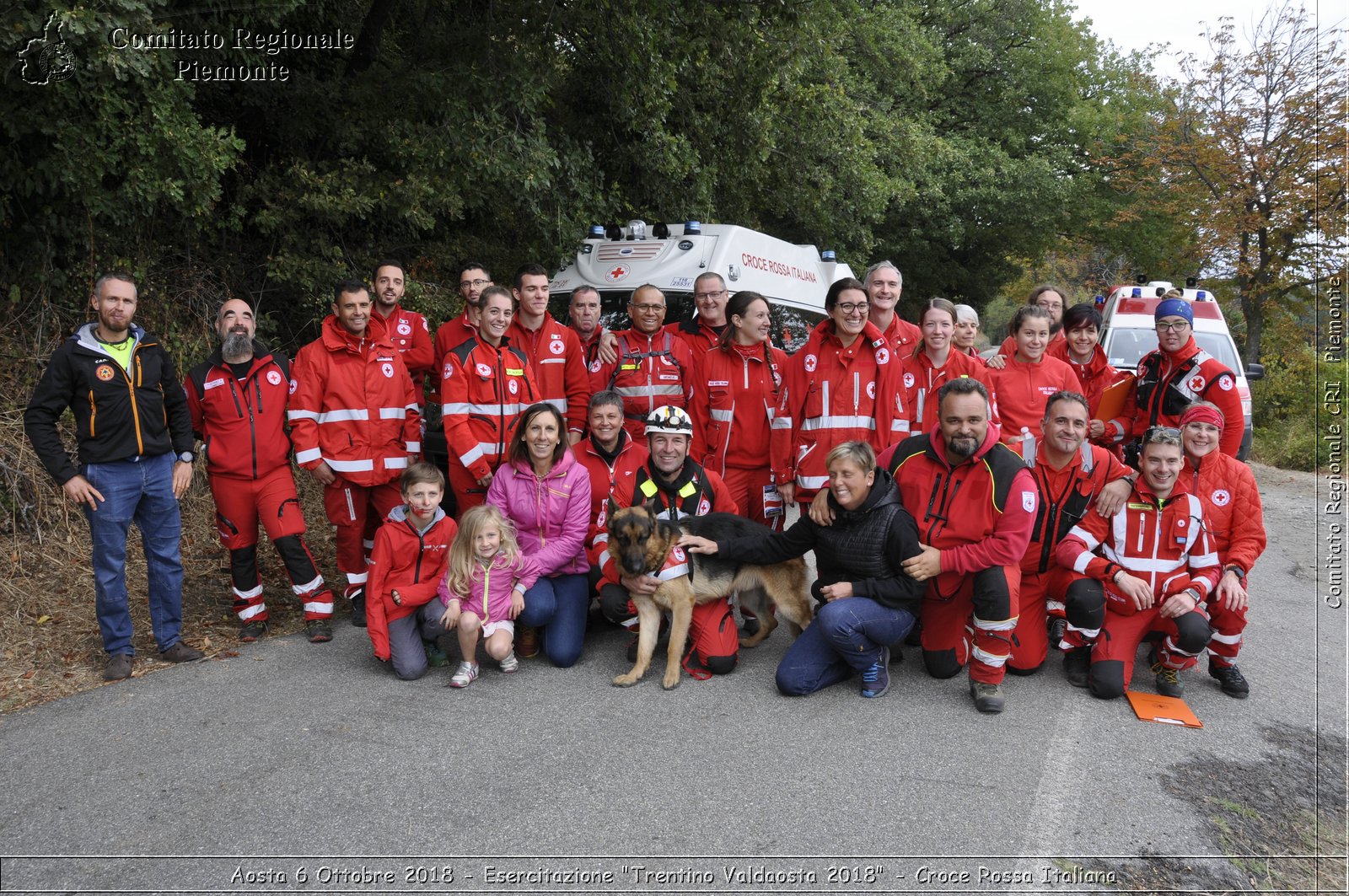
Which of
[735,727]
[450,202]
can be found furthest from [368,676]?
[450,202]

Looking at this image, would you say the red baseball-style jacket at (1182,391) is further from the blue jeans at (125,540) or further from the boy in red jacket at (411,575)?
the blue jeans at (125,540)

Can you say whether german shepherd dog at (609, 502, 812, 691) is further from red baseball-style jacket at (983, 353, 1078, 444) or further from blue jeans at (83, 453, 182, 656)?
blue jeans at (83, 453, 182, 656)

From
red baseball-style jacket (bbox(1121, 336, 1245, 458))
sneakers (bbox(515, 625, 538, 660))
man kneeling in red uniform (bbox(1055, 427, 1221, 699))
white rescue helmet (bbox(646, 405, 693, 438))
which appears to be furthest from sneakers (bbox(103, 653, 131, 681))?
red baseball-style jacket (bbox(1121, 336, 1245, 458))

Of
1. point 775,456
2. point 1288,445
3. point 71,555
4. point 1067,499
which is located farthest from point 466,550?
point 1288,445

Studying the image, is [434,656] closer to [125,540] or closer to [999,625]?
[125,540]

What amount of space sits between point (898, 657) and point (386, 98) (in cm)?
692

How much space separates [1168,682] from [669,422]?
3054 millimetres

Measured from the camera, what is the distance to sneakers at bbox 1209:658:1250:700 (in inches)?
181

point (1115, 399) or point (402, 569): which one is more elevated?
point (1115, 399)

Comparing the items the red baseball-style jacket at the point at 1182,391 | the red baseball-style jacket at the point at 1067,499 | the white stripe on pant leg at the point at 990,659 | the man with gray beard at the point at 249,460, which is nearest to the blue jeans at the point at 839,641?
the white stripe on pant leg at the point at 990,659

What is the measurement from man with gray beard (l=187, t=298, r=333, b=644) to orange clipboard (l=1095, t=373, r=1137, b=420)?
549 centimetres

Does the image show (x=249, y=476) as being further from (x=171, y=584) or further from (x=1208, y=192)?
(x=1208, y=192)

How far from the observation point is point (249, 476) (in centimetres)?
530

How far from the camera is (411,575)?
4.91m
